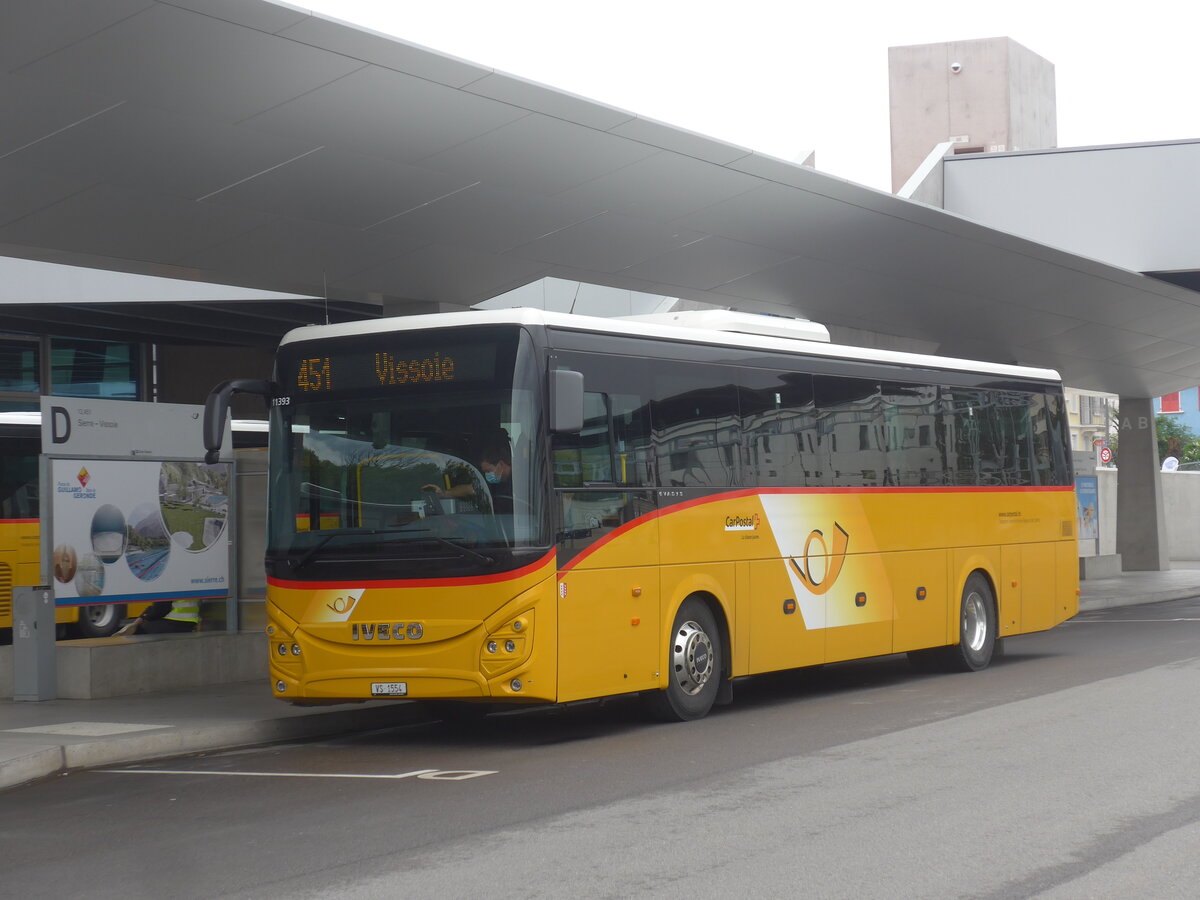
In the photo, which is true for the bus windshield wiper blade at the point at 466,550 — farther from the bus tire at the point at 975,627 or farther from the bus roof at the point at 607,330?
the bus tire at the point at 975,627

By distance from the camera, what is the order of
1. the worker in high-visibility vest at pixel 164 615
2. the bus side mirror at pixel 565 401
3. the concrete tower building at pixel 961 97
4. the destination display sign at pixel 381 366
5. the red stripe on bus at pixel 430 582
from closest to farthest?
1. the red stripe on bus at pixel 430 582
2. the bus side mirror at pixel 565 401
3. the destination display sign at pixel 381 366
4. the worker in high-visibility vest at pixel 164 615
5. the concrete tower building at pixel 961 97

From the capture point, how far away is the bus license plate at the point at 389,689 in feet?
36.2

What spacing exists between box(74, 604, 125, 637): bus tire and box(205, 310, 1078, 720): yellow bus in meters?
13.1

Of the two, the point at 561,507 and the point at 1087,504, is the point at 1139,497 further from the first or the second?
the point at 561,507

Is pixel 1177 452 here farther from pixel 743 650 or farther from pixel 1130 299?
pixel 743 650

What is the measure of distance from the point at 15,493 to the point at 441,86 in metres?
11.2

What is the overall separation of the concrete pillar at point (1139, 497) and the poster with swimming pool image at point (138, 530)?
32.3 meters

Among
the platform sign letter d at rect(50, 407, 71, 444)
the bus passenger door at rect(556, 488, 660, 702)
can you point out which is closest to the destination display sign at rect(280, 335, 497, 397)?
the bus passenger door at rect(556, 488, 660, 702)

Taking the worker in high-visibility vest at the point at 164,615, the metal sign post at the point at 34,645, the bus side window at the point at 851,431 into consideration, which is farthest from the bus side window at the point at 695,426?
the worker in high-visibility vest at the point at 164,615

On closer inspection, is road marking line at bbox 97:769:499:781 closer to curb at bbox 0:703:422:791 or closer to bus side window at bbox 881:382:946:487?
curb at bbox 0:703:422:791

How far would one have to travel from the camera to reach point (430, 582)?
11016 mm

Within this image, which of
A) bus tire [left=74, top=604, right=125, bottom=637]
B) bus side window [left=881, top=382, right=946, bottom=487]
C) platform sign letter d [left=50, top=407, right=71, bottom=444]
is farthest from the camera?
bus tire [left=74, top=604, right=125, bottom=637]

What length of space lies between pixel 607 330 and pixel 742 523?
2227 mm

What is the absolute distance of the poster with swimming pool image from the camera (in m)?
14.5
